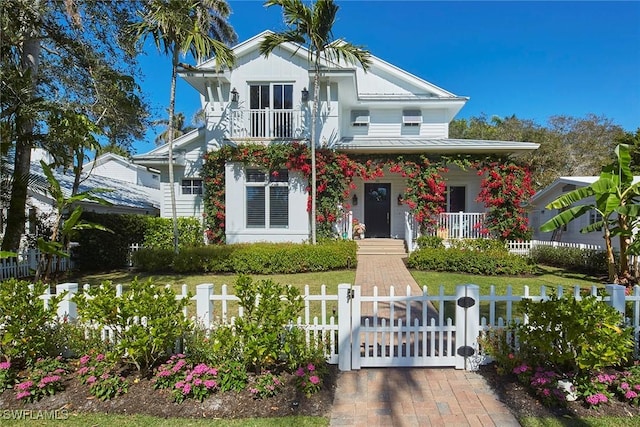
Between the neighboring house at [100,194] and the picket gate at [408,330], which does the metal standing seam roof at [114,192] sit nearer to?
the neighboring house at [100,194]

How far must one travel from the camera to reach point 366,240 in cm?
1452

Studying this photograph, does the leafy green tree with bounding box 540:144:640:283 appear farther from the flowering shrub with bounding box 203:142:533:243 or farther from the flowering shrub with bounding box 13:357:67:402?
the flowering shrub with bounding box 13:357:67:402

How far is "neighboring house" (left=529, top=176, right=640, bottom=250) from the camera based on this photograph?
41.9ft

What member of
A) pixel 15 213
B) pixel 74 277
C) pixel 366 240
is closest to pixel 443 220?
pixel 366 240

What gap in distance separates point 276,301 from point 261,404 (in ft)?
3.33

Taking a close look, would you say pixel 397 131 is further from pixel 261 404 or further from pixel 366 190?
pixel 261 404

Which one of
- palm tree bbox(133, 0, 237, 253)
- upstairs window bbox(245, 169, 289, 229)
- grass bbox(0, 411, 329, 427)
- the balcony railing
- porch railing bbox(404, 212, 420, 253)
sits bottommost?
grass bbox(0, 411, 329, 427)

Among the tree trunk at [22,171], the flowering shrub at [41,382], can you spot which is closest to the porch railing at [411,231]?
the flowering shrub at [41,382]

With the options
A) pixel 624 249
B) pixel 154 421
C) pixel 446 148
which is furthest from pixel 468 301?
pixel 446 148

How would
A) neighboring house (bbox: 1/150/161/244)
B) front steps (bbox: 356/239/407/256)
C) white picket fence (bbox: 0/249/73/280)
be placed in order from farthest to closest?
front steps (bbox: 356/239/407/256) < neighboring house (bbox: 1/150/161/244) < white picket fence (bbox: 0/249/73/280)

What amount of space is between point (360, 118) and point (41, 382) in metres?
15.5

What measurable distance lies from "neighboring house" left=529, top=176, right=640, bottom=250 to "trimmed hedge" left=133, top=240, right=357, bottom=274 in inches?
323

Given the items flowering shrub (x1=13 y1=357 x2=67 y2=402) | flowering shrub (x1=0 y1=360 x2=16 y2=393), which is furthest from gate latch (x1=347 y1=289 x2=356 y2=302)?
flowering shrub (x1=0 y1=360 x2=16 y2=393)

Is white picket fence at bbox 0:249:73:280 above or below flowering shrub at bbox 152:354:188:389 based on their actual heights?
above
